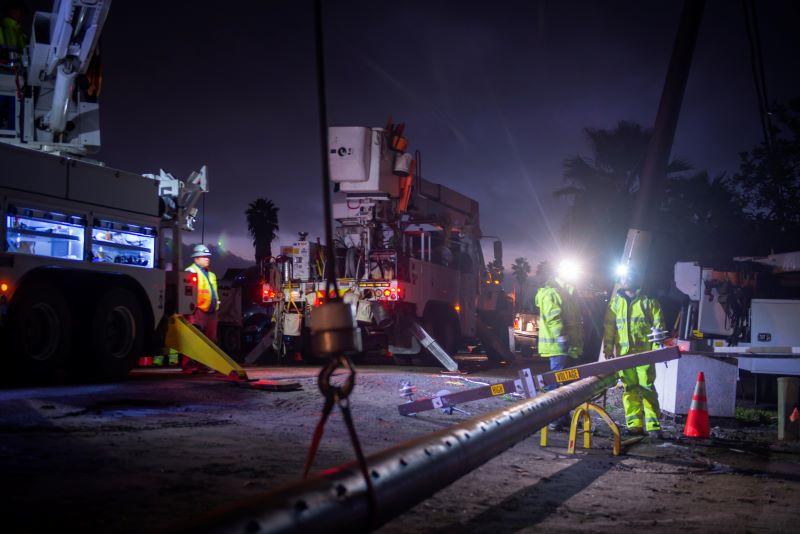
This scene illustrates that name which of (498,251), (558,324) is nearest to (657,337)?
(558,324)

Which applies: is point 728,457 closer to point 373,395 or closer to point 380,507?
point 373,395

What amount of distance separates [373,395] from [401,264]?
5.22m

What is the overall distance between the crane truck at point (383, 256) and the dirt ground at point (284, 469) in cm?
584

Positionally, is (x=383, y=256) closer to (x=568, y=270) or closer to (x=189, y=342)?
(x=189, y=342)

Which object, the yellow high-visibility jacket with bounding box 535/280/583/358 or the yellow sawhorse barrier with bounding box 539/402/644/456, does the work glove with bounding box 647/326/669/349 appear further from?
the yellow sawhorse barrier with bounding box 539/402/644/456

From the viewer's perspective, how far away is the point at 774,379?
13.1 metres

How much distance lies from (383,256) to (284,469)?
10234 millimetres

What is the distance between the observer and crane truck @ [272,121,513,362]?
15.9m

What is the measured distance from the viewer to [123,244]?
11.0 m

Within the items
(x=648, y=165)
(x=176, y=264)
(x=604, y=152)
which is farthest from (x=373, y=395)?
(x=604, y=152)

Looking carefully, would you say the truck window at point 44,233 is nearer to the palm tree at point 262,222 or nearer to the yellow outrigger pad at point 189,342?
the yellow outrigger pad at point 189,342

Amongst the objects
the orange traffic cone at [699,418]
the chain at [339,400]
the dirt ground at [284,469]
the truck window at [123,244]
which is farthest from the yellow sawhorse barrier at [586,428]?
the truck window at [123,244]

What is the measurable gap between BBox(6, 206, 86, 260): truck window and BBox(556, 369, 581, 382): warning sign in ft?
21.4

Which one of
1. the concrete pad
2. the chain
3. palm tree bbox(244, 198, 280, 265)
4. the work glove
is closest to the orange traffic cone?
the work glove
